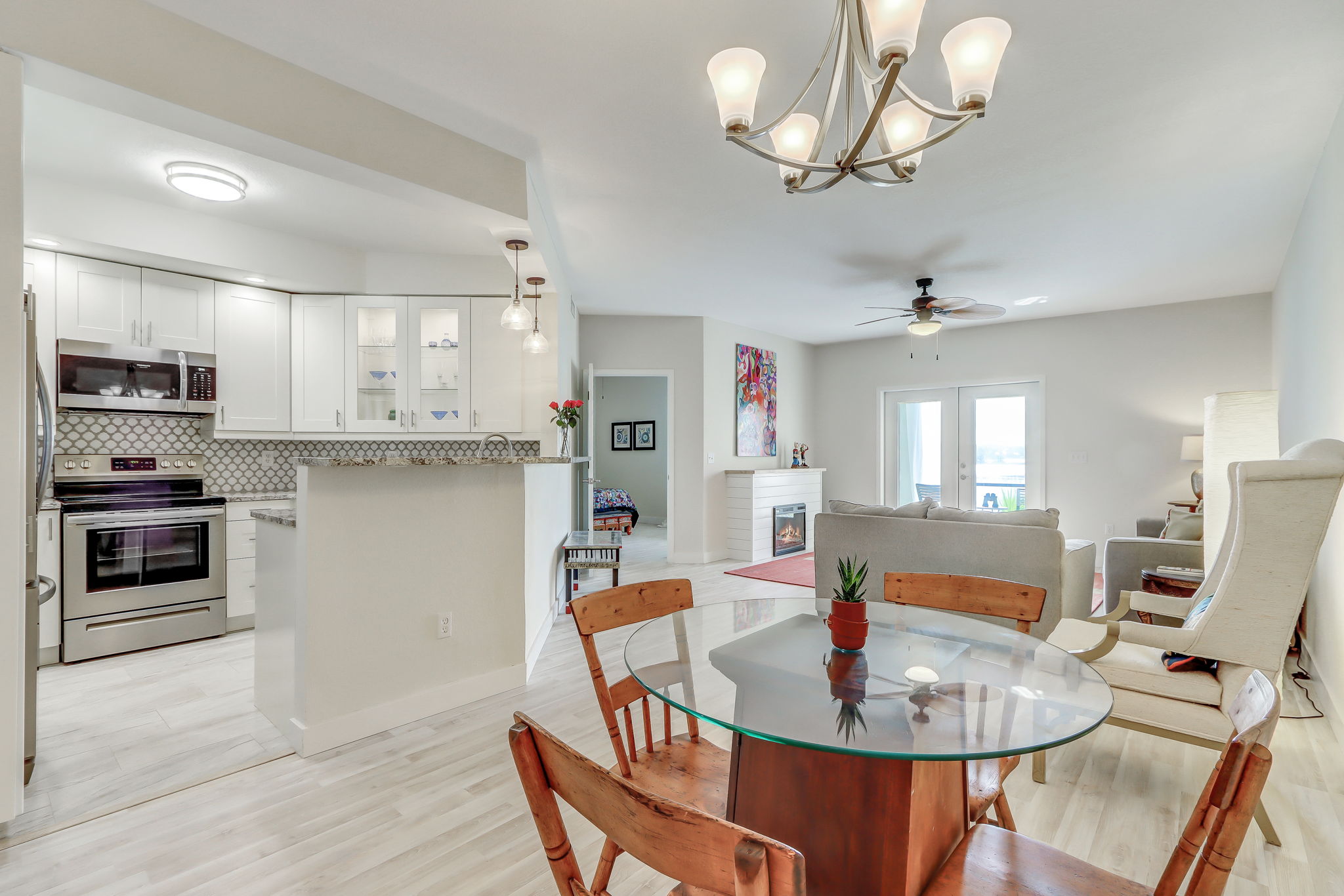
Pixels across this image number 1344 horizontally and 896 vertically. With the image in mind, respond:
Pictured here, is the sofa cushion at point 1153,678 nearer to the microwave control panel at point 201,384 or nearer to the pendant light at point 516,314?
the pendant light at point 516,314

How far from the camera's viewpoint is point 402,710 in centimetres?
265

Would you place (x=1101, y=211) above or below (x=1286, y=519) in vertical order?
above

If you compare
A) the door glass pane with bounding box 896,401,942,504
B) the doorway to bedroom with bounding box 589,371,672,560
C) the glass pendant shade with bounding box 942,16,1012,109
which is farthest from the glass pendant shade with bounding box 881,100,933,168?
the doorway to bedroom with bounding box 589,371,672,560

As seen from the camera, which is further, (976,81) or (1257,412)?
(1257,412)

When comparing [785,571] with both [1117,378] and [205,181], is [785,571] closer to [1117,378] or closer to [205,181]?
[1117,378]

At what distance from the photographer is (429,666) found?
9.09ft

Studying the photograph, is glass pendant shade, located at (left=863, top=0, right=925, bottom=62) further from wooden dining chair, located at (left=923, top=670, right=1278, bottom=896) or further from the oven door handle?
the oven door handle

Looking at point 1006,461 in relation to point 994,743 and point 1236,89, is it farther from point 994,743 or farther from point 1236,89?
point 994,743

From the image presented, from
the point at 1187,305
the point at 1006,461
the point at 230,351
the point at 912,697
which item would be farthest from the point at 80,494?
the point at 1187,305

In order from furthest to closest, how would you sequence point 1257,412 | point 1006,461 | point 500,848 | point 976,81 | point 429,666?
point 1006,461
point 1257,412
point 429,666
point 500,848
point 976,81

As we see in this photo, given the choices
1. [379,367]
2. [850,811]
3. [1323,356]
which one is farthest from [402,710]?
[1323,356]

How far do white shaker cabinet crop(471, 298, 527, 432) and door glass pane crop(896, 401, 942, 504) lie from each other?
482 cm

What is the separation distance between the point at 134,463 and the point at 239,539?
761 millimetres

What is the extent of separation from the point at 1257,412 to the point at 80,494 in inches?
260
